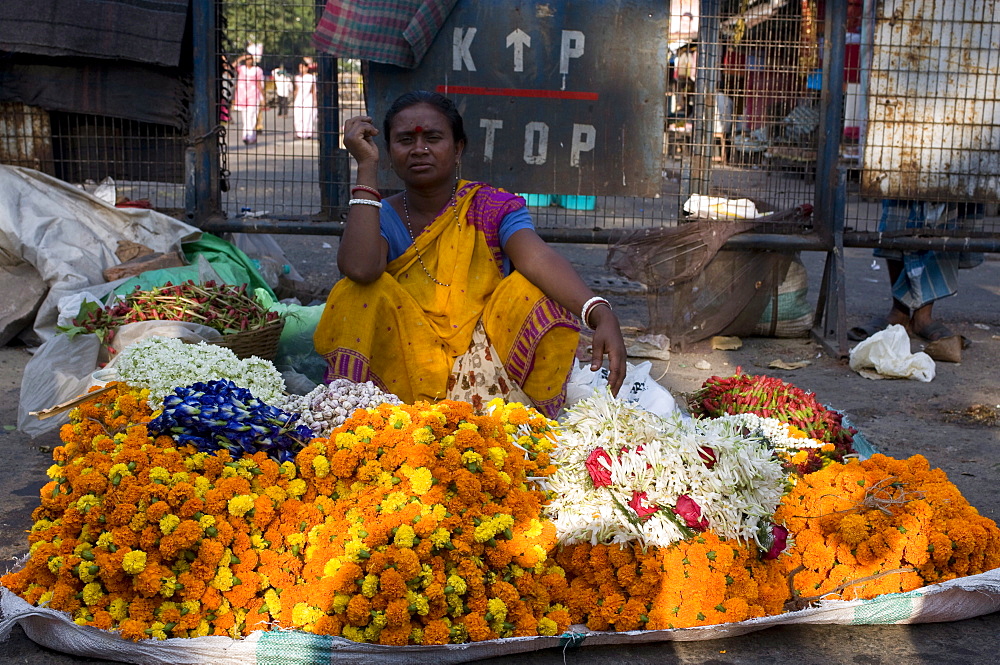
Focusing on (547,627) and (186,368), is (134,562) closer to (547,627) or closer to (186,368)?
(547,627)

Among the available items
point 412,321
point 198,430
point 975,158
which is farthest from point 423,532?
point 975,158

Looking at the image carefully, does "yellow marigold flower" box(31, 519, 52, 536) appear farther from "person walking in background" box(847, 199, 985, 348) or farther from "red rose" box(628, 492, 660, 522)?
"person walking in background" box(847, 199, 985, 348)

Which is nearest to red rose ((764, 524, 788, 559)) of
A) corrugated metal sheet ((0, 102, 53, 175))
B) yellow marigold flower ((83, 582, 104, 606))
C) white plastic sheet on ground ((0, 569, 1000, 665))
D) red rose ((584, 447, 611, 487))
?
white plastic sheet on ground ((0, 569, 1000, 665))

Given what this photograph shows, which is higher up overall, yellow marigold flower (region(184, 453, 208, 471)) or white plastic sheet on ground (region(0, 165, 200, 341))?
white plastic sheet on ground (region(0, 165, 200, 341))

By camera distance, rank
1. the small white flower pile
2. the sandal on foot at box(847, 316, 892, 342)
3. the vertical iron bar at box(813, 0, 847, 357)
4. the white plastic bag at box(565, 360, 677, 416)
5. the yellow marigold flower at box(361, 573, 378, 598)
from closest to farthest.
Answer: the yellow marigold flower at box(361, 573, 378, 598) → the small white flower pile → the white plastic bag at box(565, 360, 677, 416) → the vertical iron bar at box(813, 0, 847, 357) → the sandal on foot at box(847, 316, 892, 342)

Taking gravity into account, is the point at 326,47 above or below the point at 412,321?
above

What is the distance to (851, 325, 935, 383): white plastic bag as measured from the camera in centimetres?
530

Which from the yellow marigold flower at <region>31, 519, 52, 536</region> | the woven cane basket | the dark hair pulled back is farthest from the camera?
the woven cane basket

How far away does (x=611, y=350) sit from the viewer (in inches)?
131

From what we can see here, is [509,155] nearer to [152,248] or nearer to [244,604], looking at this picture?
[152,248]

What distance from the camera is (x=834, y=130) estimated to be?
5867 mm

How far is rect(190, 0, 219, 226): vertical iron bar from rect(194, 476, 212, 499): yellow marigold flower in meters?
3.68

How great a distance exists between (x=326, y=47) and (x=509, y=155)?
1.19 meters

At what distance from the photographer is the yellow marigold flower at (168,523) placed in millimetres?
2447
